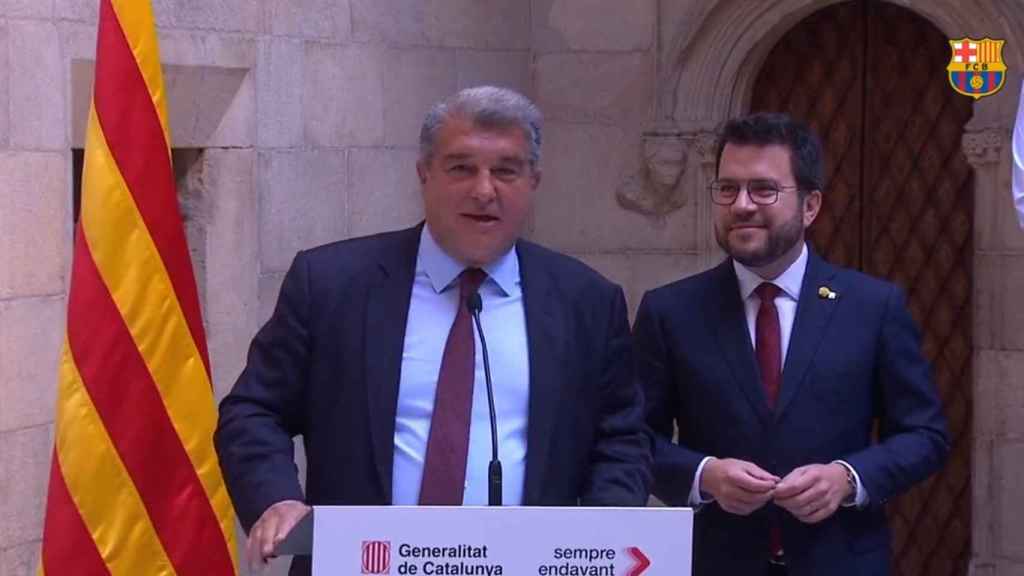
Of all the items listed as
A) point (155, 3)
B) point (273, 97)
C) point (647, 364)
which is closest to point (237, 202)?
point (273, 97)

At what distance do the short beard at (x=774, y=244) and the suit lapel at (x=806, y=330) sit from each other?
10 cm

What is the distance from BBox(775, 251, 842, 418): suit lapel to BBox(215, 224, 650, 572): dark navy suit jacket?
512 millimetres

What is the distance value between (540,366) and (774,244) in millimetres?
708

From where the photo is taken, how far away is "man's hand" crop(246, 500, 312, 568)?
2400 millimetres

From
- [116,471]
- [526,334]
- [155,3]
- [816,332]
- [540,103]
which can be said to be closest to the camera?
[526,334]

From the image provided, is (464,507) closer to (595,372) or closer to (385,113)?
(595,372)

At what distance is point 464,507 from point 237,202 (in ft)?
9.82

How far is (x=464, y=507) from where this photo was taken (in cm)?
232

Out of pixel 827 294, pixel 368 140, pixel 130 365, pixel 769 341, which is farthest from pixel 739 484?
pixel 368 140

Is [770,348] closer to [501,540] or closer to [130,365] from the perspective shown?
[501,540]

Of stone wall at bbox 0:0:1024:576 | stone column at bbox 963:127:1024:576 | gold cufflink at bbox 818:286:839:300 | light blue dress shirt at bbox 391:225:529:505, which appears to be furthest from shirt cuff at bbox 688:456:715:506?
stone column at bbox 963:127:1024:576

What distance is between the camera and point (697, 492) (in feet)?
10.7

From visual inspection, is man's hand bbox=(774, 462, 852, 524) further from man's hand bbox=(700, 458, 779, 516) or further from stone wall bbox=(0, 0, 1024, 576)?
stone wall bbox=(0, 0, 1024, 576)

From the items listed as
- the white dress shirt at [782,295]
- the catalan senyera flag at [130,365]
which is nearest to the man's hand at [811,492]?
the white dress shirt at [782,295]
